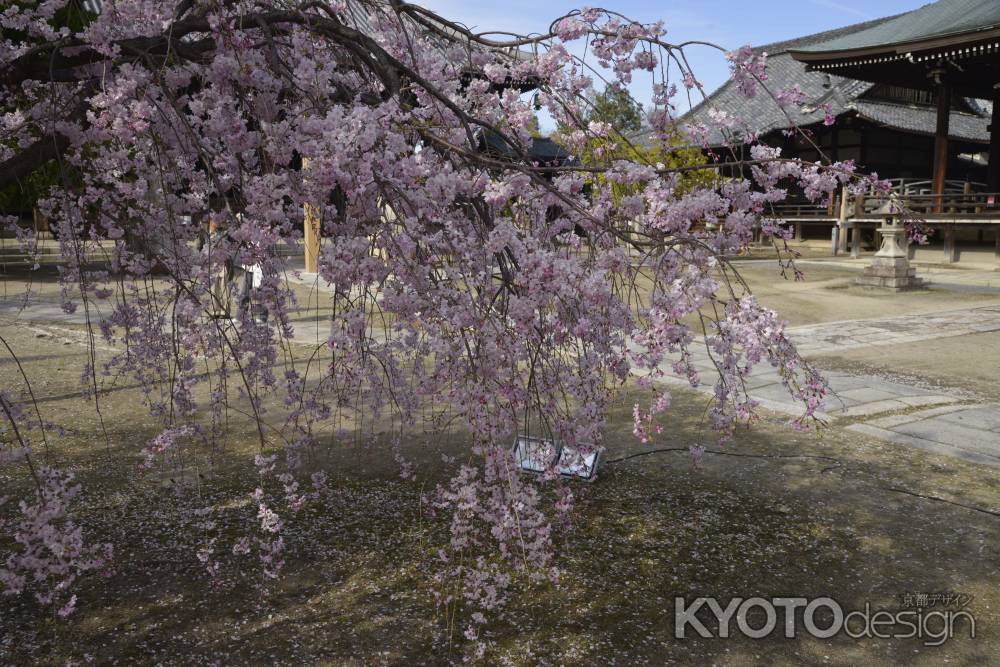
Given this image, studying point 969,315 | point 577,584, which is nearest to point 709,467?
point 577,584

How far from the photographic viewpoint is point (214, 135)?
271 cm

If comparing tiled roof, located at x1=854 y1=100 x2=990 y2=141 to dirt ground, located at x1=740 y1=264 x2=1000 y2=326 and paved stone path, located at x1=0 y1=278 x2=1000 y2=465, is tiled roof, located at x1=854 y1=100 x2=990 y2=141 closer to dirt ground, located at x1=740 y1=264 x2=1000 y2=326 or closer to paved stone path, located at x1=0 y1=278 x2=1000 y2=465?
dirt ground, located at x1=740 y1=264 x2=1000 y2=326

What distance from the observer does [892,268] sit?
13.6m

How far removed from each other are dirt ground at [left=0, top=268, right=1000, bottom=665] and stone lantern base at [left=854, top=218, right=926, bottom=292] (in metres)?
9.80

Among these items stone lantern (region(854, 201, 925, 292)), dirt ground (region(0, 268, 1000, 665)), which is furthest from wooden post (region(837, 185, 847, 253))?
dirt ground (region(0, 268, 1000, 665))

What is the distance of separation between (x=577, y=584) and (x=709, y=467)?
1.66 m

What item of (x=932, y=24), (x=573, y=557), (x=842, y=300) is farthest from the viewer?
(x=932, y=24)

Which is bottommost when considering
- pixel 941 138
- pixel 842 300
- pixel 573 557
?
pixel 573 557

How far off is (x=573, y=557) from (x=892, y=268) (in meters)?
12.4

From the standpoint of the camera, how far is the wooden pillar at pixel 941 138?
17984 mm

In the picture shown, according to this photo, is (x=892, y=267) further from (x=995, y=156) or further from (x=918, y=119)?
(x=918, y=119)

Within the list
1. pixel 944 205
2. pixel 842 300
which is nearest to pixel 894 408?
pixel 842 300

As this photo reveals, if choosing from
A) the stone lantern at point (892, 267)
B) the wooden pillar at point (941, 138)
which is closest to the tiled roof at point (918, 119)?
the wooden pillar at point (941, 138)

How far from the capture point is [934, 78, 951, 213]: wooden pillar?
1798 cm
